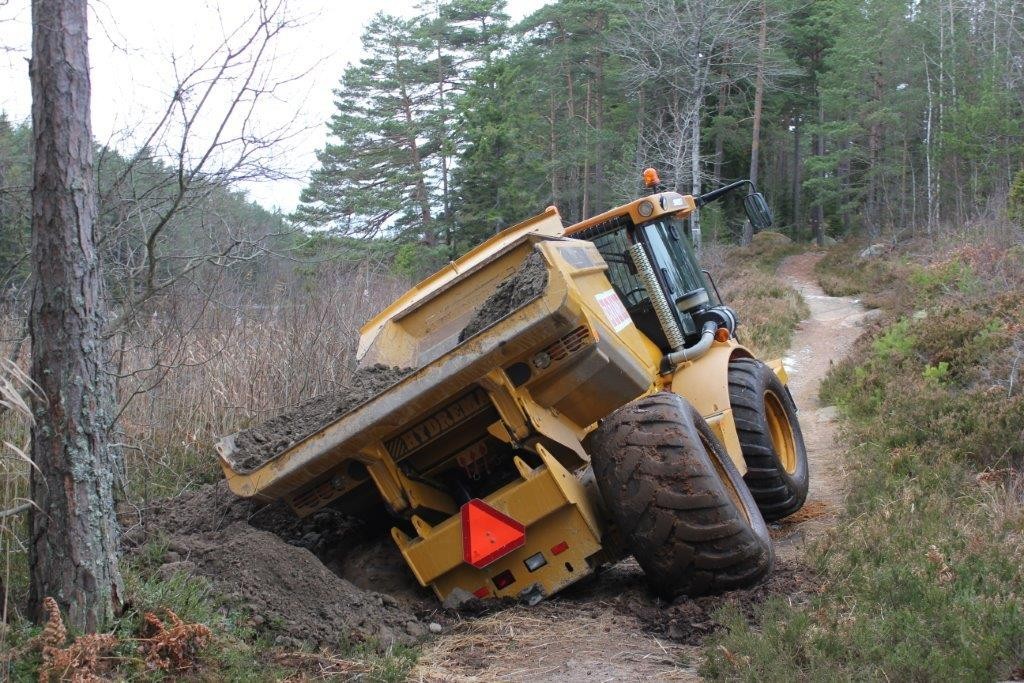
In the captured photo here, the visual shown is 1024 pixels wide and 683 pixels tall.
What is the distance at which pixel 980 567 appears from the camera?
472 centimetres

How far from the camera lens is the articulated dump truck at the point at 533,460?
4.77 meters

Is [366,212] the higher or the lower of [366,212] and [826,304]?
the higher

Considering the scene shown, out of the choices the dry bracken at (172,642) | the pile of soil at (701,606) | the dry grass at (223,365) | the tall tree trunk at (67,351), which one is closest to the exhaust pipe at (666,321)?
the pile of soil at (701,606)

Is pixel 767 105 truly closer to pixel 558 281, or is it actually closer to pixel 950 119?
pixel 950 119

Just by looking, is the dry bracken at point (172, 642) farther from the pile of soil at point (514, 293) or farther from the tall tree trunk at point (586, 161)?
the tall tree trunk at point (586, 161)

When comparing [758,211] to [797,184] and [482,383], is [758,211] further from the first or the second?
[797,184]

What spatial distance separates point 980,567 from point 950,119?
23.8 meters

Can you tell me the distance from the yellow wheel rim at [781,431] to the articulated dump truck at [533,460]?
62.0 inches

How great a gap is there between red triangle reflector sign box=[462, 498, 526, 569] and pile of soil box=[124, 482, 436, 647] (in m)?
0.45

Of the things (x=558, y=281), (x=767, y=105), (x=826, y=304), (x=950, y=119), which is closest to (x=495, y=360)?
(x=558, y=281)

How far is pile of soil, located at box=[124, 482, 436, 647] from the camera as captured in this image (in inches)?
175

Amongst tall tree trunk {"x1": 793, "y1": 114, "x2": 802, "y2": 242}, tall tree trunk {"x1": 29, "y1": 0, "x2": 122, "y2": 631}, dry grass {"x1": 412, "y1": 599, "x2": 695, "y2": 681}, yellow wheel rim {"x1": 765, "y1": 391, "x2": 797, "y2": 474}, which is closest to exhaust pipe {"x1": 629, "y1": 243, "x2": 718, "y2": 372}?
yellow wheel rim {"x1": 765, "y1": 391, "x2": 797, "y2": 474}

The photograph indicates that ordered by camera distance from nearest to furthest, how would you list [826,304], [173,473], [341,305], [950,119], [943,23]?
[173,473] → [341,305] → [826,304] → [950,119] → [943,23]

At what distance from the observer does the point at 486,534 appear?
16.0 ft
